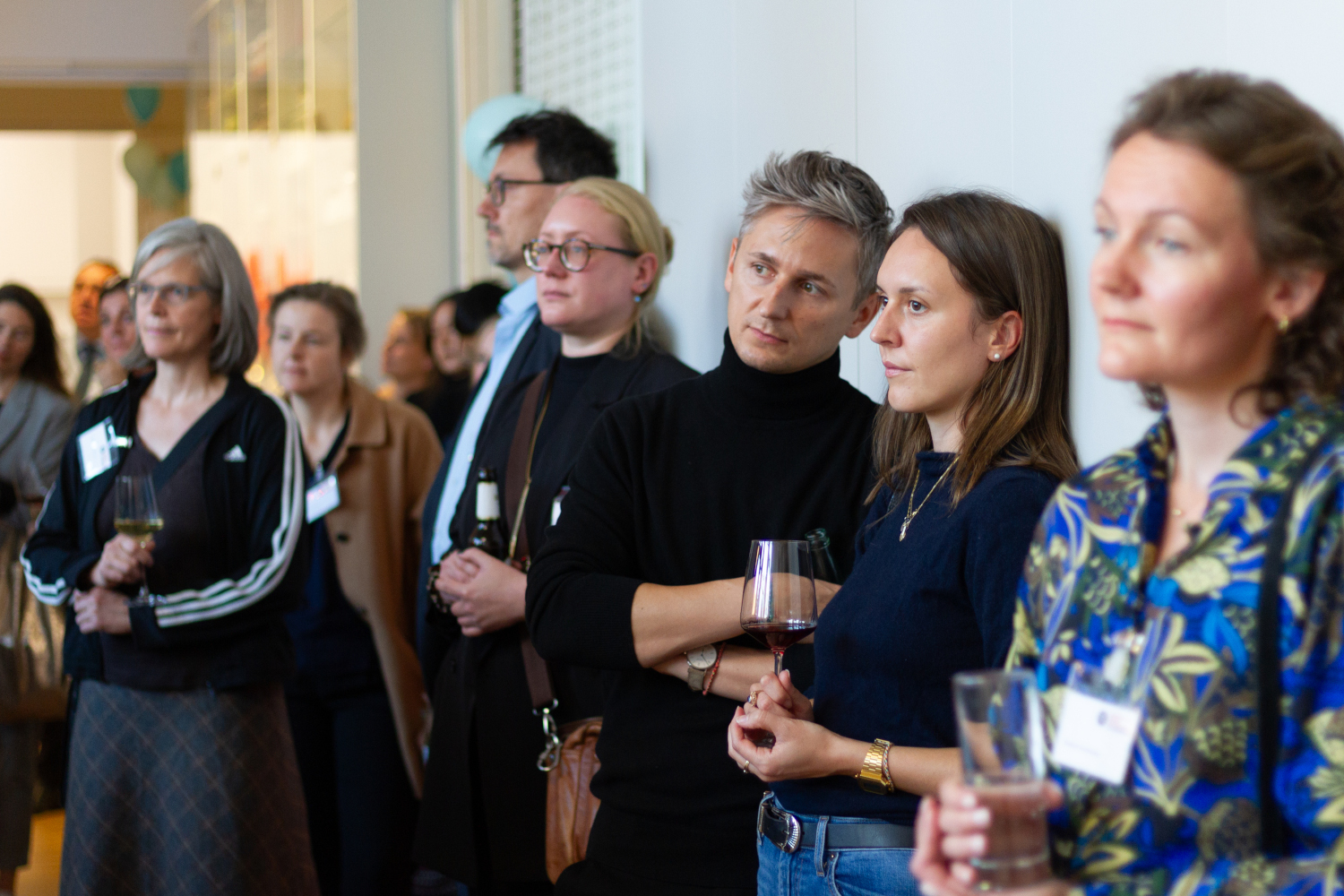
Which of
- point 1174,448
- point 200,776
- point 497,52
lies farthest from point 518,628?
point 497,52

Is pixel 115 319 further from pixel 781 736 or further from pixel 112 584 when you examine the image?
pixel 781 736

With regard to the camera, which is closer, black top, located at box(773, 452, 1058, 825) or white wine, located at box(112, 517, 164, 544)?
black top, located at box(773, 452, 1058, 825)

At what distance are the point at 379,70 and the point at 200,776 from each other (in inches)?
172

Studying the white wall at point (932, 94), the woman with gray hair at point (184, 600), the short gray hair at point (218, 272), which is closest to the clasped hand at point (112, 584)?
the woman with gray hair at point (184, 600)

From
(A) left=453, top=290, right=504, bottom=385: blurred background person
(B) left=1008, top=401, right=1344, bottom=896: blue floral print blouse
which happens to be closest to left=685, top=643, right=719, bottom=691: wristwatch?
(B) left=1008, top=401, right=1344, bottom=896: blue floral print blouse

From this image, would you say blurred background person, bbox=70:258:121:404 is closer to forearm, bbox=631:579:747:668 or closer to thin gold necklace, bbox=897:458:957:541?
forearm, bbox=631:579:747:668

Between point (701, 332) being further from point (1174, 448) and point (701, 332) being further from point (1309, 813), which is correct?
point (1309, 813)

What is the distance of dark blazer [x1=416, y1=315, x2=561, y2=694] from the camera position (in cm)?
300

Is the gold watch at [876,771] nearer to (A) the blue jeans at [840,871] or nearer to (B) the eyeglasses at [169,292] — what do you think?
(A) the blue jeans at [840,871]

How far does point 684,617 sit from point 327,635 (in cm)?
227

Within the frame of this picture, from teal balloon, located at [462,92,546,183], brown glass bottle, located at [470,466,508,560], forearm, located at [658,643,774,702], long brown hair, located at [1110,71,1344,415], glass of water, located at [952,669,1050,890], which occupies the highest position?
teal balloon, located at [462,92,546,183]

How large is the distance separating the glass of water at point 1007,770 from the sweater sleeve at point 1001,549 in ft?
1.31

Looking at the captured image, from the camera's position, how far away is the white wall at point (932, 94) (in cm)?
145

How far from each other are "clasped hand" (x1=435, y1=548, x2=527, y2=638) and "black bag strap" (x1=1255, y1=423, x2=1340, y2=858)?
1730mm
